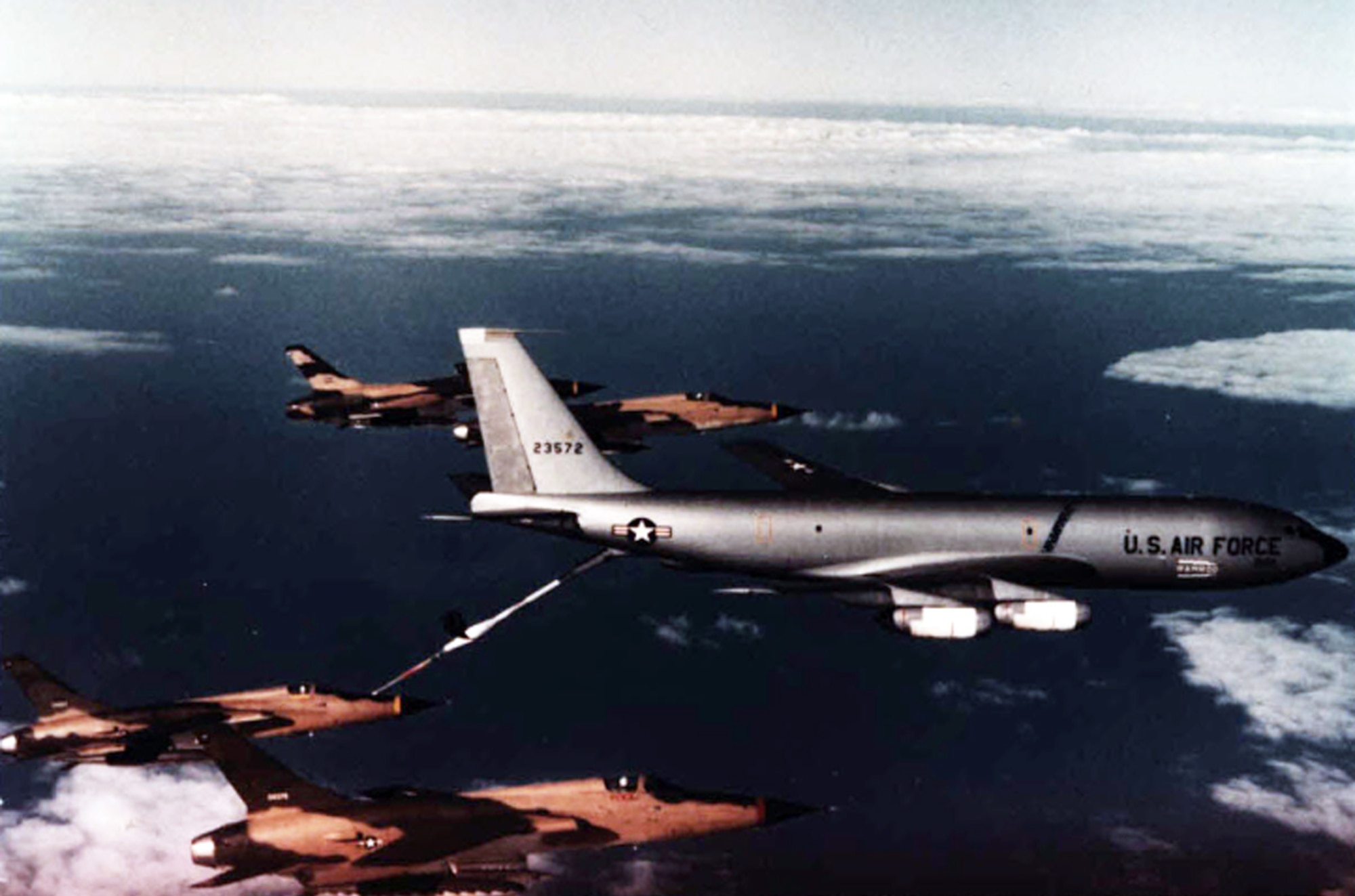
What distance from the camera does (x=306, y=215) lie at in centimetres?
12075

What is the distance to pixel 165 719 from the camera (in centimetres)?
5941

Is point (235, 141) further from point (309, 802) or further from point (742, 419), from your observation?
point (309, 802)

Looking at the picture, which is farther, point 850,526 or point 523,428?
point 523,428

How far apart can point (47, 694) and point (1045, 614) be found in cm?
4169

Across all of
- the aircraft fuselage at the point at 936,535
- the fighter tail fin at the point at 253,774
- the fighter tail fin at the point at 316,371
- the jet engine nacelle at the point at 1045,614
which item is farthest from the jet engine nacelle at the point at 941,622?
the fighter tail fin at the point at 316,371

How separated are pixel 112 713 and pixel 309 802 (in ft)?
35.8

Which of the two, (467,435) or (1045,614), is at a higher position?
(467,435)

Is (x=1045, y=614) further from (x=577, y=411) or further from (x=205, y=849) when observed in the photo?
(x=205, y=849)

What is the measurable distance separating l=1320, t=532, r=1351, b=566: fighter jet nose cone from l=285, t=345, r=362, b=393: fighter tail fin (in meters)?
53.6

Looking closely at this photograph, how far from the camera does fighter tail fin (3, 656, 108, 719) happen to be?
61.2m

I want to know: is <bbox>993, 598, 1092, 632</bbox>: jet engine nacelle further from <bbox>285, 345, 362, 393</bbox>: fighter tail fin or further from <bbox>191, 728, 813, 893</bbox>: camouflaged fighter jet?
<bbox>285, 345, 362, 393</bbox>: fighter tail fin

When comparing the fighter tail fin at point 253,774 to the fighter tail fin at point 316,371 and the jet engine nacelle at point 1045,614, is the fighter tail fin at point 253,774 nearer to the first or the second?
the jet engine nacelle at point 1045,614

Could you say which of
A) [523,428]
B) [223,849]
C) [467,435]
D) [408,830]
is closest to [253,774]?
[223,849]

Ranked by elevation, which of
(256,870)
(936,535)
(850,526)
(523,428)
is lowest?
(256,870)
